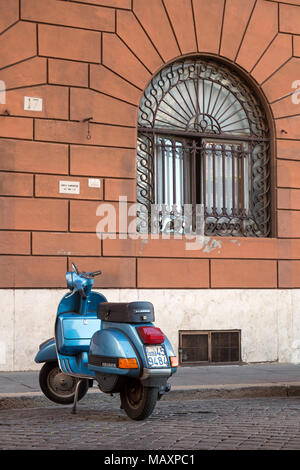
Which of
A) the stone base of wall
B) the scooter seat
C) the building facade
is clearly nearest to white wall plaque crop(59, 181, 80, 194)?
the building facade

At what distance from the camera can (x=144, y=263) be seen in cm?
1038

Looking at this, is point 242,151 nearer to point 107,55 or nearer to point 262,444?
point 107,55

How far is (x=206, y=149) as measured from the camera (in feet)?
36.9

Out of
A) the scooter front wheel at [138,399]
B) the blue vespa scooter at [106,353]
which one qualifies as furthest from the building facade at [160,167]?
the scooter front wheel at [138,399]

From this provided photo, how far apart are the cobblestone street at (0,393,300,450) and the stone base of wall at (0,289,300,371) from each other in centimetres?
243

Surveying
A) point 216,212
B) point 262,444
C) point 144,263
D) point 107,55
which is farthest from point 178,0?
point 262,444

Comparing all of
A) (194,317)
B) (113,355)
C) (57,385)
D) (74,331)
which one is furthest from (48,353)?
(194,317)

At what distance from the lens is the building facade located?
9.84 m

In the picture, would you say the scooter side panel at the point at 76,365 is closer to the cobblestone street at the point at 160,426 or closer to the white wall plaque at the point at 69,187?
the cobblestone street at the point at 160,426

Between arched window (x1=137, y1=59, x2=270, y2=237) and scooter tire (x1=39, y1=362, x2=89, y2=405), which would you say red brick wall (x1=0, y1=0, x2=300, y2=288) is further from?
scooter tire (x1=39, y1=362, x2=89, y2=405)

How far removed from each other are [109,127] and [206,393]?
4.18 m

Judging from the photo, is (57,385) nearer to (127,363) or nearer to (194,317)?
(127,363)

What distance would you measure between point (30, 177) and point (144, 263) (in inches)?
78.4
